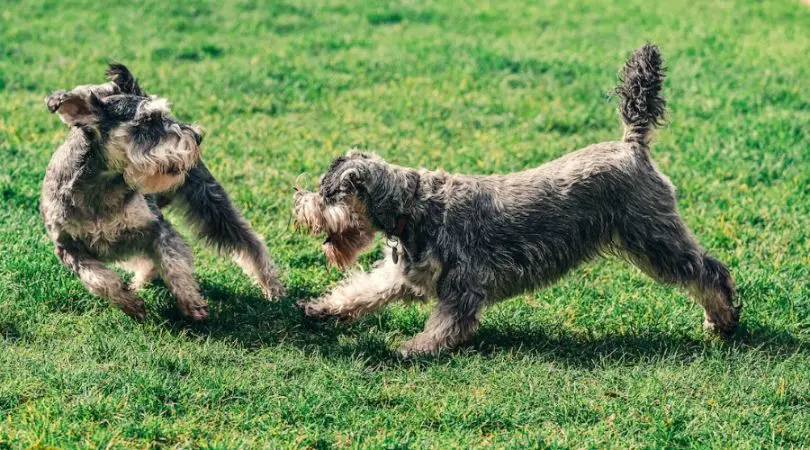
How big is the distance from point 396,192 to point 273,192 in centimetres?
258

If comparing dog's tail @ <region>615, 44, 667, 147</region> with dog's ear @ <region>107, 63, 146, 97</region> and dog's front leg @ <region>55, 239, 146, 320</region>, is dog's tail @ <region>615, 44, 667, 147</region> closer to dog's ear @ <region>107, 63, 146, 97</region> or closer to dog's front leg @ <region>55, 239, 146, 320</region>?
dog's ear @ <region>107, 63, 146, 97</region>

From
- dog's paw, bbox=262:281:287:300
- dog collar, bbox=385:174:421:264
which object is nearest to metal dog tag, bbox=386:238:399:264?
dog collar, bbox=385:174:421:264

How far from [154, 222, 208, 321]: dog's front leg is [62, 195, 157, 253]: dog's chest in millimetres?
146

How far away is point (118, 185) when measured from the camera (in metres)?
6.12

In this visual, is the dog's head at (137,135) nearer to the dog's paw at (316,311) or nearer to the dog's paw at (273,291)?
the dog's paw at (273,291)

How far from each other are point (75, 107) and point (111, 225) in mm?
734

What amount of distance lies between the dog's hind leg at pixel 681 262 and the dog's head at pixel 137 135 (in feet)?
8.83

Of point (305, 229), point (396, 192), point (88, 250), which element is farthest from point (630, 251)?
point (88, 250)

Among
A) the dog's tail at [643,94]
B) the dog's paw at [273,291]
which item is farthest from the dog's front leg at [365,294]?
the dog's tail at [643,94]

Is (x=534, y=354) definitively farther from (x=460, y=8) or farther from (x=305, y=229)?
(x=460, y=8)

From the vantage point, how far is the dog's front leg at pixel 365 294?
20.5 ft

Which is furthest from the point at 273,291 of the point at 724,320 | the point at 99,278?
the point at 724,320

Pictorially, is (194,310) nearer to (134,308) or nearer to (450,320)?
(134,308)

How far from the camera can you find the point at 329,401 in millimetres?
5363
